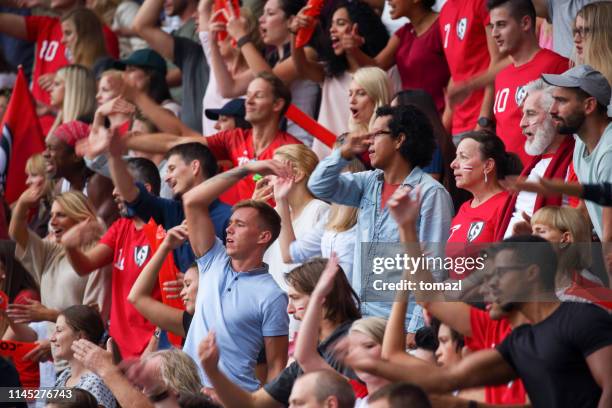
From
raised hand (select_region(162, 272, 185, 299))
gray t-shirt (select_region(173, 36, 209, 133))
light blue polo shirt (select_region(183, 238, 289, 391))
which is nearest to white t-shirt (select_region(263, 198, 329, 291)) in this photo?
raised hand (select_region(162, 272, 185, 299))

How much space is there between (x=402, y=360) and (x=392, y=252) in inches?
60.7

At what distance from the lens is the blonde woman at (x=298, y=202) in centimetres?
846

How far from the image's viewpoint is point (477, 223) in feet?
24.4

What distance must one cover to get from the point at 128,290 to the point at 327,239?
146cm

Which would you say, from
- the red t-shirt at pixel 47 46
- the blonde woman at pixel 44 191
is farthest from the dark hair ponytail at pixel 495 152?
the red t-shirt at pixel 47 46

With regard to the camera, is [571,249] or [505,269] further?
[571,249]

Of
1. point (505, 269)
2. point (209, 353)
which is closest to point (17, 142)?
point (209, 353)

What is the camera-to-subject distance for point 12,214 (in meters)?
10.3

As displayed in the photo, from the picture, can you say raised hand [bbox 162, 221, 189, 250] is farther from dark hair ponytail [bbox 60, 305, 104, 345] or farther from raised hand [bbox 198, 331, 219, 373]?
raised hand [bbox 198, 331, 219, 373]

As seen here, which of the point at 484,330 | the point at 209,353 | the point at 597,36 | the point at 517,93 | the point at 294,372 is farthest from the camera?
the point at 517,93

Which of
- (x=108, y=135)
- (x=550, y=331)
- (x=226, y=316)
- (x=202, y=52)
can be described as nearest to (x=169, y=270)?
(x=108, y=135)

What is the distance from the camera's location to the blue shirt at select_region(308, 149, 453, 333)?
745cm

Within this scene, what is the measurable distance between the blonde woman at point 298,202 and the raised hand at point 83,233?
128 cm

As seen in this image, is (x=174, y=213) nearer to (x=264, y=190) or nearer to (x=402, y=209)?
(x=264, y=190)
